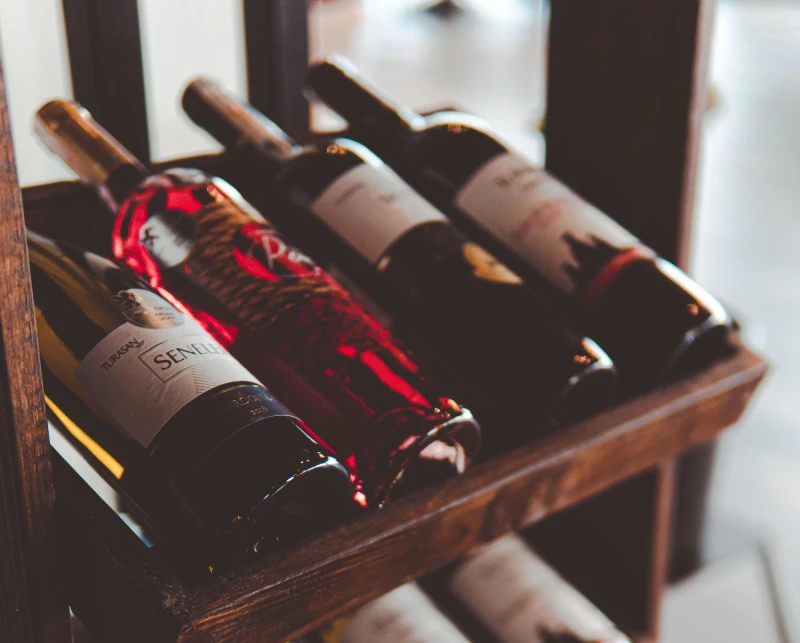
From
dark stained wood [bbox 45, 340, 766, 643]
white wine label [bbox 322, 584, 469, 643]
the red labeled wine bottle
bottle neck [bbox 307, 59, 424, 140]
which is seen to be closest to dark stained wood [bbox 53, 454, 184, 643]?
dark stained wood [bbox 45, 340, 766, 643]

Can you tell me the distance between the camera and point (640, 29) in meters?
0.56

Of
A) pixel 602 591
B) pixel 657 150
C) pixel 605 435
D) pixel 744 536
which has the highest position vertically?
pixel 657 150

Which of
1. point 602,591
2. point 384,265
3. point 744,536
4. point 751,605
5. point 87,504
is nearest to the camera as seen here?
point 87,504

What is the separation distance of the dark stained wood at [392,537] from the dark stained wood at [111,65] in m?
0.31

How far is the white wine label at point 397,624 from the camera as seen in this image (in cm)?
56

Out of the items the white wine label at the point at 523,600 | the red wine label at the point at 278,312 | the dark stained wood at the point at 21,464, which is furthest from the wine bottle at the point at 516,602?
the dark stained wood at the point at 21,464

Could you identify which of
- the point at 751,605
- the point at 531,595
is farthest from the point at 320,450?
the point at 751,605

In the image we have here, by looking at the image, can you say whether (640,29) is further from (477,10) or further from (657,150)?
(477,10)

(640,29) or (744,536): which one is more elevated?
(640,29)

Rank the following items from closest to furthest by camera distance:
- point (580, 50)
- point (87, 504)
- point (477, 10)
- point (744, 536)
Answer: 1. point (87, 504)
2. point (580, 50)
3. point (744, 536)
4. point (477, 10)

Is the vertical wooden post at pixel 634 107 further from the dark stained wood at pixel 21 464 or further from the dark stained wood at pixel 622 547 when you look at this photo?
the dark stained wood at pixel 21 464

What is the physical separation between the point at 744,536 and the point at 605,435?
2.75 ft

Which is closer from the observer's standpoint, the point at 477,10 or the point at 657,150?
the point at 657,150

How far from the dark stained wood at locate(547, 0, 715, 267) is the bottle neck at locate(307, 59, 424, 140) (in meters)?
0.12
